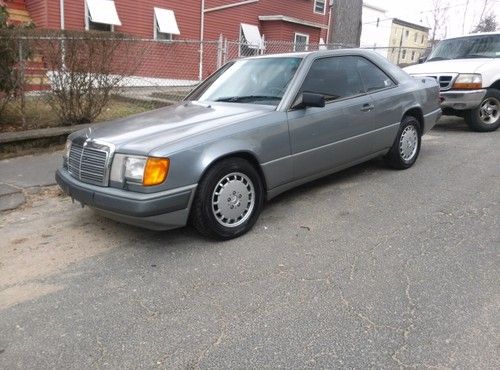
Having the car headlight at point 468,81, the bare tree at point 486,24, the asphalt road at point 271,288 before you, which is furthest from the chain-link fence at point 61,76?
the bare tree at point 486,24

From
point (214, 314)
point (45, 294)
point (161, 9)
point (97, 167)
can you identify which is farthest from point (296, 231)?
point (161, 9)

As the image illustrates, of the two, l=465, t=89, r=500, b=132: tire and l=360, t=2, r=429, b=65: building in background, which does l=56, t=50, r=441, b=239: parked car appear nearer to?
l=465, t=89, r=500, b=132: tire

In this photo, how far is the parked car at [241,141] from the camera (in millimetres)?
3637

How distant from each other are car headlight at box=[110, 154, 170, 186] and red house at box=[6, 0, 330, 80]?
8371 millimetres

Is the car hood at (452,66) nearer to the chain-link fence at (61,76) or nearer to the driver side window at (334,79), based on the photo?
the driver side window at (334,79)

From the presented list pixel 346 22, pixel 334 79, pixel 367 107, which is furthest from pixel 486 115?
pixel 334 79

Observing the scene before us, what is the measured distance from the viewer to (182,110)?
4.74 metres

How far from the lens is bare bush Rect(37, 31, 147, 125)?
6945 millimetres

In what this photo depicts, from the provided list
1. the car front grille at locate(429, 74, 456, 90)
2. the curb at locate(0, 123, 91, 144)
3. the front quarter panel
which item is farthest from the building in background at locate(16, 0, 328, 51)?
the front quarter panel

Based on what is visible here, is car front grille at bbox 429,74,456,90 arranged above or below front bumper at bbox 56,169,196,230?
above

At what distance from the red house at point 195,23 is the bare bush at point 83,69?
4.26m

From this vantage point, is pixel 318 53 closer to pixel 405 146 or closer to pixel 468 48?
pixel 405 146

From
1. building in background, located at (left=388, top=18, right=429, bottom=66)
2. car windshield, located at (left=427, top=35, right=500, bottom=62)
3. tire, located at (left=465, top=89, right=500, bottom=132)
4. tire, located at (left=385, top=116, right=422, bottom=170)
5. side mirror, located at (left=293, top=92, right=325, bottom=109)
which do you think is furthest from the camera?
building in background, located at (left=388, top=18, right=429, bottom=66)

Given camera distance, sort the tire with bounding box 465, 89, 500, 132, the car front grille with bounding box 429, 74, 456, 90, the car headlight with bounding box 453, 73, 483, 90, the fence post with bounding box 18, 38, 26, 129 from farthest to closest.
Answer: the tire with bounding box 465, 89, 500, 132 < the car front grille with bounding box 429, 74, 456, 90 < the car headlight with bounding box 453, 73, 483, 90 < the fence post with bounding box 18, 38, 26, 129
